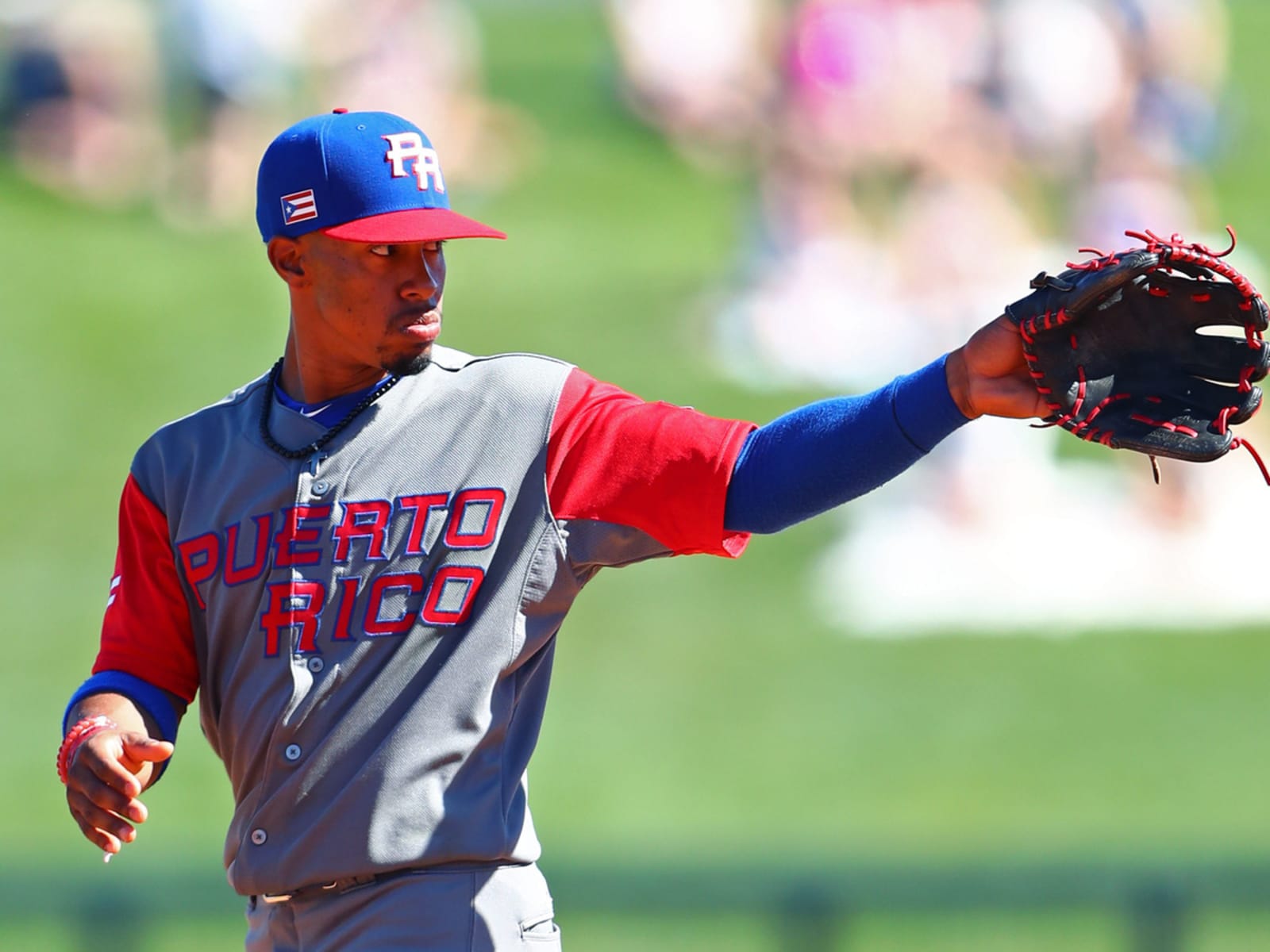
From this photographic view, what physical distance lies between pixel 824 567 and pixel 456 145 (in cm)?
415

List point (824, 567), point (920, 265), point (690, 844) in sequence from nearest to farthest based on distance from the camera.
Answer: point (690, 844), point (824, 567), point (920, 265)

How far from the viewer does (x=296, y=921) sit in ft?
8.13

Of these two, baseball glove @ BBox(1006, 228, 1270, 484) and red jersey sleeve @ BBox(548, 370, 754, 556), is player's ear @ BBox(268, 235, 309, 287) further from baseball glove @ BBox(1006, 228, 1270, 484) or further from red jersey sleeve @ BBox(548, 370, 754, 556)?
baseball glove @ BBox(1006, 228, 1270, 484)

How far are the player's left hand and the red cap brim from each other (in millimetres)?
640

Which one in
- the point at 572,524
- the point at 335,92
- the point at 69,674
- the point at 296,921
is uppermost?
the point at 335,92

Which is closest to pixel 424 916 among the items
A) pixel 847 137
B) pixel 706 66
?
pixel 847 137

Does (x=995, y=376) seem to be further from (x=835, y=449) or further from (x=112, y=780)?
(x=112, y=780)

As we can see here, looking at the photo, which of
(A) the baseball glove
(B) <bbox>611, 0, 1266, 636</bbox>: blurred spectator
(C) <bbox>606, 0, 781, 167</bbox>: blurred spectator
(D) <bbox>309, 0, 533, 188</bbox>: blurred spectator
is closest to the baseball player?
(A) the baseball glove

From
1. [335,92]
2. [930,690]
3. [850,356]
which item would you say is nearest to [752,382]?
[850,356]

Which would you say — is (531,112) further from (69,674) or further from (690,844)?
(690,844)

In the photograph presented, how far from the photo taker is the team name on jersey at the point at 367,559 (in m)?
2.45

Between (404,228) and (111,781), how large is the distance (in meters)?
0.82

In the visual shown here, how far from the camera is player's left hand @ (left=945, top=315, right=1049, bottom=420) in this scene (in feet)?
7.22

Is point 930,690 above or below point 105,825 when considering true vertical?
above
